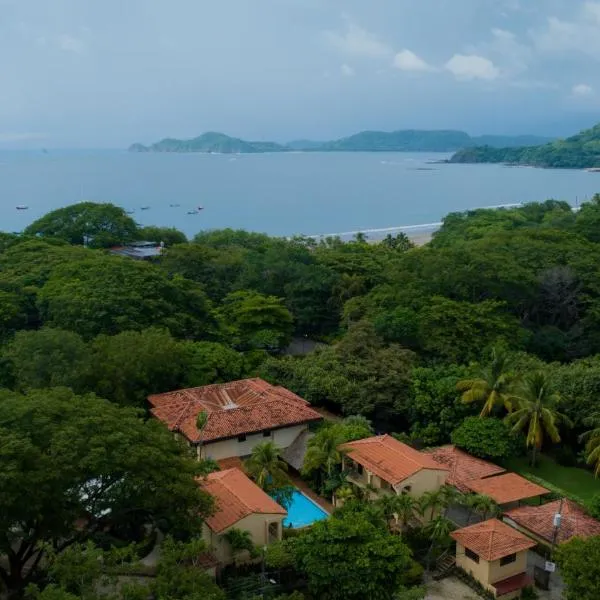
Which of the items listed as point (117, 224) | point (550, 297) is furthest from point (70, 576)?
point (117, 224)

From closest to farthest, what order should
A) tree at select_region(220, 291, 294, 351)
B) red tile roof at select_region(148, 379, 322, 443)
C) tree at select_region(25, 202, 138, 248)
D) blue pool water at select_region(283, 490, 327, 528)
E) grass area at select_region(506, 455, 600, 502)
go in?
1. blue pool water at select_region(283, 490, 327, 528)
2. grass area at select_region(506, 455, 600, 502)
3. red tile roof at select_region(148, 379, 322, 443)
4. tree at select_region(220, 291, 294, 351)
5. tree at select_region(25, 202, 138, 248)

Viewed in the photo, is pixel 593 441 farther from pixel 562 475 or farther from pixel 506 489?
pixel 506 489

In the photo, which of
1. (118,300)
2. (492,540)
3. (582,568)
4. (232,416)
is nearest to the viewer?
(582,568)

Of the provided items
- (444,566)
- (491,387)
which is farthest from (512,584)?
(491,387)

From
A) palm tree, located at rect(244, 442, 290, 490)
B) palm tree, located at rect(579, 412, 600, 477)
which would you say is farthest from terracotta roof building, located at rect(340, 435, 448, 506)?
palm tree, located at rect(579, 412, 600, 477)

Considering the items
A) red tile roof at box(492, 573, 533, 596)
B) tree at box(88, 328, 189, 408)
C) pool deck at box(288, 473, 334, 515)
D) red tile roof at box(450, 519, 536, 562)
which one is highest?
tree at box(88, 328, 189, 408)

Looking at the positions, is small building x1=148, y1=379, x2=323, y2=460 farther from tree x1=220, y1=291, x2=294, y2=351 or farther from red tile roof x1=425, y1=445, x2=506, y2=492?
tree x1=220, y1=291, x2=294, y2=351

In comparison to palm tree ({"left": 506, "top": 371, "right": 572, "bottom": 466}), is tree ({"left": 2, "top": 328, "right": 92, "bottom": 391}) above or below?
above
